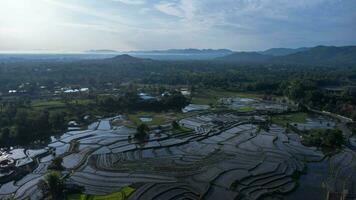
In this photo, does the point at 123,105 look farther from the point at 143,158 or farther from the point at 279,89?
Answer: the point at 279,89

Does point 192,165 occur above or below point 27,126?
below

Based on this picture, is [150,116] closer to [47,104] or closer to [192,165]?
[47,104]

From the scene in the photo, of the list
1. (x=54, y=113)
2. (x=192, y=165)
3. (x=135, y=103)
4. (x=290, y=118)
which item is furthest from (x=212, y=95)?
(x=192, y=165)

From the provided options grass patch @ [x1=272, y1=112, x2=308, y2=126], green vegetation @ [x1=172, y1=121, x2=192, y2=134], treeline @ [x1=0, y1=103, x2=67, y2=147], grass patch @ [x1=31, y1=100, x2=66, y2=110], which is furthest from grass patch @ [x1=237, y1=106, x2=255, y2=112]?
grass patch @ [x1=31, y1=100, x2=66, y2=110]

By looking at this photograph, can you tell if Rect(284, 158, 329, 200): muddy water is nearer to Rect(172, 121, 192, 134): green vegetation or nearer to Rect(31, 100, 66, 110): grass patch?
Rect(172, 121, 192, 134): green vegetation

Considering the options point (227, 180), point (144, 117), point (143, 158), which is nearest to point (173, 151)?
point (143, 158)

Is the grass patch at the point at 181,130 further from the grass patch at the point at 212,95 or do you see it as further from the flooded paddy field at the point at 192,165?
the grass patch at the point at 212,95

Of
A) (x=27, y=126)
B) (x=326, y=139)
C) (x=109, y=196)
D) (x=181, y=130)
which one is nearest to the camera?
(x=109, y=196)
